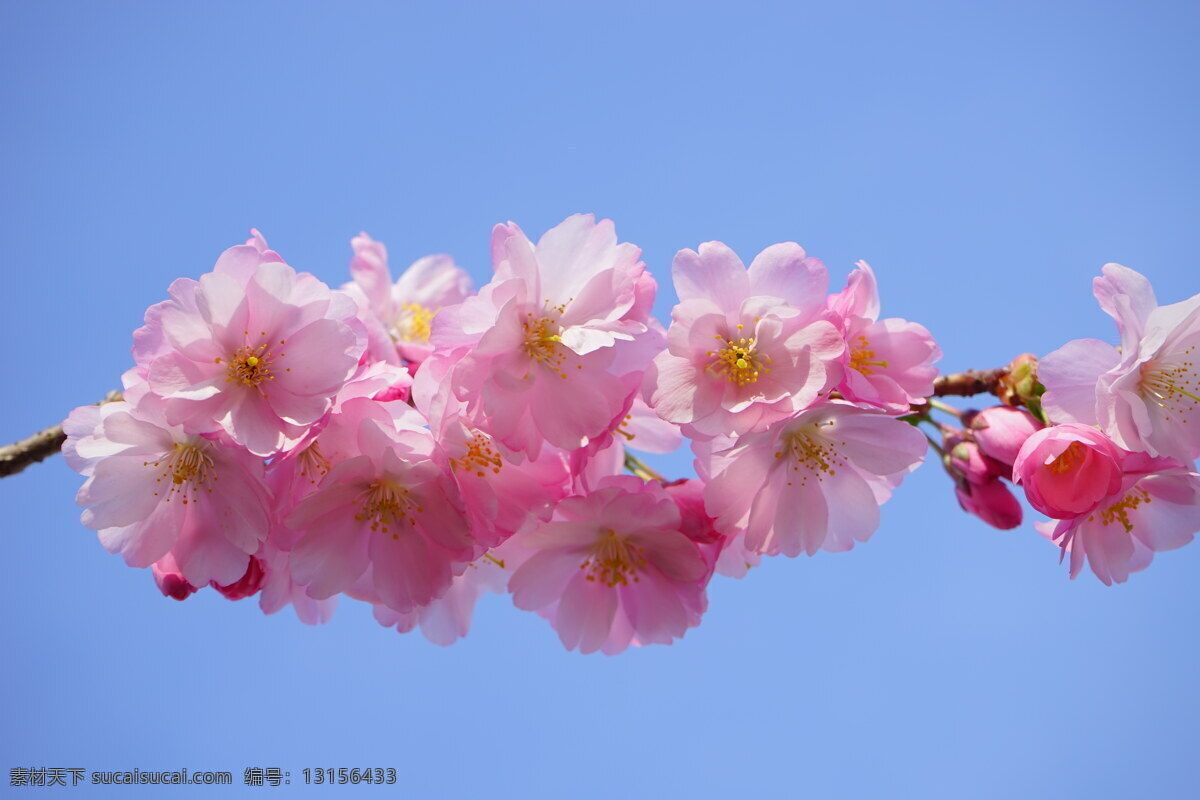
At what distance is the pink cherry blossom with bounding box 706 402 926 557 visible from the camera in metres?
1.34

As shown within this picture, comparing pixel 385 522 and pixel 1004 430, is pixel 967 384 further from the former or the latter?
pixel 385 522

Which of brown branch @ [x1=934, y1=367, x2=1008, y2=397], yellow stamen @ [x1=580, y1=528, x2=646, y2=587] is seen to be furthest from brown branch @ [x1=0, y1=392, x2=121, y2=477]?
brown branch @ [x1=934, y1=367, x2=1008, y2=397]

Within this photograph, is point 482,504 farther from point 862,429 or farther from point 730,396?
point 862,429

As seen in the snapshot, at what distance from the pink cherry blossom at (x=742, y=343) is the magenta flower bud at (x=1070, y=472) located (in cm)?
39

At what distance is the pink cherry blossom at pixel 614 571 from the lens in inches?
55.1

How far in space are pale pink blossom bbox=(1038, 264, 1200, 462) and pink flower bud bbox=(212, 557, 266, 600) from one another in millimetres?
1449

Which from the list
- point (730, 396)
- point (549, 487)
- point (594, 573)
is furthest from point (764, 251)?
point (594, 573)

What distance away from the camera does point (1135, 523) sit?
58.6 inches

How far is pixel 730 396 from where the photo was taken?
1.30m

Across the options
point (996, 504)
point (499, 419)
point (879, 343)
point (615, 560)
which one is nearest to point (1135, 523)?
point (996, 504)

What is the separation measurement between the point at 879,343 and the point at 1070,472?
1.25 ft

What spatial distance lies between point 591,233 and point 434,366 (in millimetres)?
353

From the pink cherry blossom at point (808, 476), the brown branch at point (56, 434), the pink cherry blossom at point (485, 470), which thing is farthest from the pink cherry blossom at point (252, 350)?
the pink cherry blossom at point (808, 476)

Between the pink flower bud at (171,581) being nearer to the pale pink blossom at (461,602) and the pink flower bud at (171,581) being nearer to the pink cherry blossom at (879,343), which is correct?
the pale pink blossom at (461,602)
